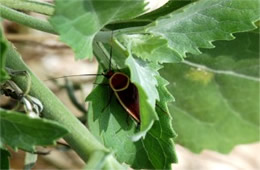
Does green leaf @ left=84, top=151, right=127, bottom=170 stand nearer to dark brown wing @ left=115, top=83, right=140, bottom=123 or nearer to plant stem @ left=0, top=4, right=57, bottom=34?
dark brown wing @ left=115, top=83, right=140, bottom=123

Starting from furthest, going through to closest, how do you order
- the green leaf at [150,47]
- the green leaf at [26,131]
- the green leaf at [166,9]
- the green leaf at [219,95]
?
the green leaf at [219,95]
the green leaf at [166,9]
the green leaf at [150,47]
the green leaf at [26,131]

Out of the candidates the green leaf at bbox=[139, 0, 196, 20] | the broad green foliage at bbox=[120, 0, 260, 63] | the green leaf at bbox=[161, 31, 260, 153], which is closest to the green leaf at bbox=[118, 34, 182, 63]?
the broad green foliage at bbox=[120, 0, 260, 63]

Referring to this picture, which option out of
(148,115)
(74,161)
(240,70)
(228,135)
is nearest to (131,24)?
(148,115)

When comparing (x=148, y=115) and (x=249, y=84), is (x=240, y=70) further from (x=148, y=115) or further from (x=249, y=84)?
(x=148, y=115)

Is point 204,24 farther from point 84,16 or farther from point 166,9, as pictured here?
point 84,16

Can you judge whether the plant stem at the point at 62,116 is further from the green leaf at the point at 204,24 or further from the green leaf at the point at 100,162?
the green leaf at the point at 204,24

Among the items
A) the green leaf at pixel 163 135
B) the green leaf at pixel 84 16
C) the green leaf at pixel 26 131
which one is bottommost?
the green leaf at pixel 163 135

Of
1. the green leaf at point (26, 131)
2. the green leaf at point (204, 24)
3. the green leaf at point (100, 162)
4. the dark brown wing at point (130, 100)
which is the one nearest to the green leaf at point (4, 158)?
the green leaf at point (26, 131)
